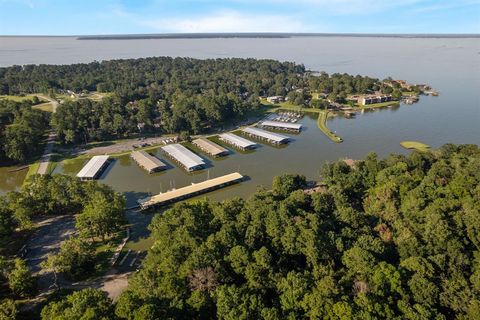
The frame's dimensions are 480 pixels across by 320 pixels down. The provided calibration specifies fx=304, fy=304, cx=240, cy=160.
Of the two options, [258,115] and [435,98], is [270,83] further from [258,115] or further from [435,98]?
[435,98]

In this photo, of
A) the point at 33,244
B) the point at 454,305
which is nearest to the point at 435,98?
the point at 454,305

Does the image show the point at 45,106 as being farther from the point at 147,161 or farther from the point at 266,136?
the point at 266,136

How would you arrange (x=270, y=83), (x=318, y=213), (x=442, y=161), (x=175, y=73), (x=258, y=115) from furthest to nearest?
(x=175, y=73), (x=270, y=83), (x=258, y=115), (x=442, y=161), (x=318, y=213)

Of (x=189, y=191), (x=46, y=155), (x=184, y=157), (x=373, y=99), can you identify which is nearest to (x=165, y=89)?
(x=46, y=155)

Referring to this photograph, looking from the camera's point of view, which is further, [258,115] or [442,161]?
[258,115]

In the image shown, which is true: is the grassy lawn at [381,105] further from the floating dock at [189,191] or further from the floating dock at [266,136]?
the floating dock at [189,191]

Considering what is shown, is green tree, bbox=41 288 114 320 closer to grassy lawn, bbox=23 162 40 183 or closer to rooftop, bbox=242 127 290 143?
grassy lawn, bbox=23 162 40 183

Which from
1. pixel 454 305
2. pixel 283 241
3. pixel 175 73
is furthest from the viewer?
pixel 175 73

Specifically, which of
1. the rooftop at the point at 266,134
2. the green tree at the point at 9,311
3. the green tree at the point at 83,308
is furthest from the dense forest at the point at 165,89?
the green tree at the point at 83,308
